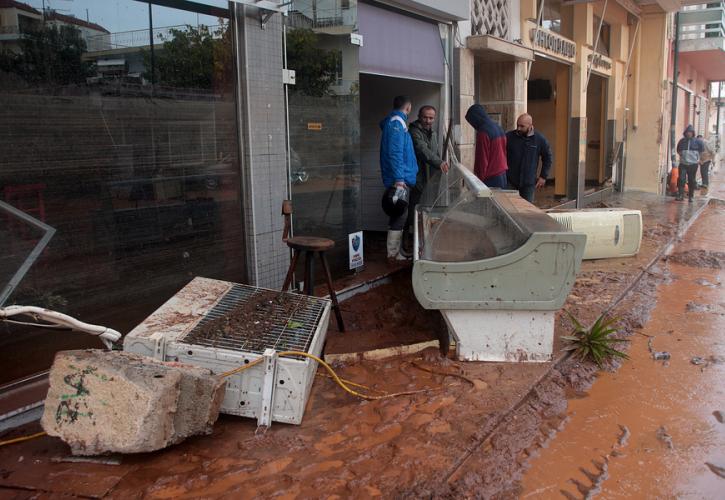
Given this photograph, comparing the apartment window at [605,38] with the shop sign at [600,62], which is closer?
the shop sign at [600,62]

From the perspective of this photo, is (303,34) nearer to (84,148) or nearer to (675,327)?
(84,148)

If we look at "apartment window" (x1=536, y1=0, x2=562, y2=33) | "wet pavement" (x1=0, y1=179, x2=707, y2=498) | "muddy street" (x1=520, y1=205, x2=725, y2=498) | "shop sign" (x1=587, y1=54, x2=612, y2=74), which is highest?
"apartment window" (x1=536, y1=0, x2=562, y2=33)

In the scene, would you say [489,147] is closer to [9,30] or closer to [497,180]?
[497,180]

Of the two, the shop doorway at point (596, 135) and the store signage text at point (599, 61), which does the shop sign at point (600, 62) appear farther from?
the shop doorway at point (596, 135)

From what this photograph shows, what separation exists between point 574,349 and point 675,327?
1.45m

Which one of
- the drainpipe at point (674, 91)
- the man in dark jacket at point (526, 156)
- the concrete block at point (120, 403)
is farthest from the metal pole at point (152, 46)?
the drainpipe at point (674, 91)

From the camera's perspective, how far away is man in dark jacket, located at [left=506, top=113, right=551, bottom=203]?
8492 millimetres

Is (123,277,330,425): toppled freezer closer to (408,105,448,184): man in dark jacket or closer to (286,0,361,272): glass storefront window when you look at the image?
(286,0,361,272): glass storefront window

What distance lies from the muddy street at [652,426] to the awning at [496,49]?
4249 millimetres

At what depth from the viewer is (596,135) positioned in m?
16.5

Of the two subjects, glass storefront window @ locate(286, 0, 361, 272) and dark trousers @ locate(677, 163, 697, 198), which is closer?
glass storefront window @ locate(286, 0, 361, 272)

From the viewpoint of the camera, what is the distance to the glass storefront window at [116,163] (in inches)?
156

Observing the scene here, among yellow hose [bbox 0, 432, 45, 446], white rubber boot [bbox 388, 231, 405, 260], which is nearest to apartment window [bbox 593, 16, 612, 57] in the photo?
white rubber boot [bbox 388, 231, 405, 260]

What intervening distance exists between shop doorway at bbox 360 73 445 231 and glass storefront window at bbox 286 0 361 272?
1.98 metres
